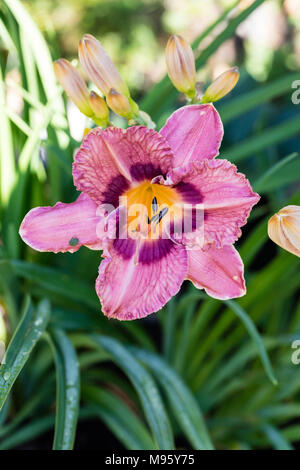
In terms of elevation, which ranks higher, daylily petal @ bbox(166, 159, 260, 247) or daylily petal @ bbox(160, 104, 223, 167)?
daylily petal @ bbox(160, 104, 223, 167)

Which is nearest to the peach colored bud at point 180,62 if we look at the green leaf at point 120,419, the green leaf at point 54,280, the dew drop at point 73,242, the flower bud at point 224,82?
the flower bud at point 224,82

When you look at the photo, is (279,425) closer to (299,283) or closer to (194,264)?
(299,283)

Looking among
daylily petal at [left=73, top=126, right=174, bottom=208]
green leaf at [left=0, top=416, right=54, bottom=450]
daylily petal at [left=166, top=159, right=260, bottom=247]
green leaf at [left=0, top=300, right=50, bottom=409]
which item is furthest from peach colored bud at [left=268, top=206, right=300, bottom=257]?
green leaf at [left=0, top=416, right=54, bottom=450]

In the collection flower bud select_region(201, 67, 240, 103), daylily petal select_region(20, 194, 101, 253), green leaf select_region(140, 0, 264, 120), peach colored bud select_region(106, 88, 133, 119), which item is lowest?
daylily petal select_region(20, 194, 101, 253)

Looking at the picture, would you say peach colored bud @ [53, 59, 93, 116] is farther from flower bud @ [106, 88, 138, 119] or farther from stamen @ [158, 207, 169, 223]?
stamen @ [158, 207, 169, 223]

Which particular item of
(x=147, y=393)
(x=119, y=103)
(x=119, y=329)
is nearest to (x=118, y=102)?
(x=119, y=103)

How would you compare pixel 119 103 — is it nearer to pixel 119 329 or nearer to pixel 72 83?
pixel 72 83

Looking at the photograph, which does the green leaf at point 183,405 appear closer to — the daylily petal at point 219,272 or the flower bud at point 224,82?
the daylily petal at point 219,272

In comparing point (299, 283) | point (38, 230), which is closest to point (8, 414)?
point (38, 230)

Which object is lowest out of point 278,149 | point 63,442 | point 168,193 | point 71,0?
point 63,442
